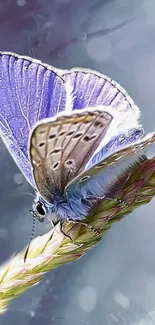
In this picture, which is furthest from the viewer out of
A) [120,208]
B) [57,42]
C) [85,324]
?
[57,42]

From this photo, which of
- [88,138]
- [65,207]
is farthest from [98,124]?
[65,207]

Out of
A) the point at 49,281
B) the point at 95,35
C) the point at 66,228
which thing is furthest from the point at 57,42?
the point at 66,228

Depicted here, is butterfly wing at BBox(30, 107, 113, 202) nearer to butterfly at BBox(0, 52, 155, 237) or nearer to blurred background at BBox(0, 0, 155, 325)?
butterfly at BBox(0, 52, 155, 237)

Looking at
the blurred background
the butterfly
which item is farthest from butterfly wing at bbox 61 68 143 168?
the blurred background

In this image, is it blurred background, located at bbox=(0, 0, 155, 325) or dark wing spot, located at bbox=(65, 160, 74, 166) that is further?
blurred background, located at bbox=(0, 0, 155, 325)

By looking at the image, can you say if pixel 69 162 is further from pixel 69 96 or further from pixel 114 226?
pixel 114 226

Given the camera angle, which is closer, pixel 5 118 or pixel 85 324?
pixel 5 118

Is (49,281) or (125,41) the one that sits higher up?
(125,41)

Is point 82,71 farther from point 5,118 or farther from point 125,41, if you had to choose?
point 125,41
